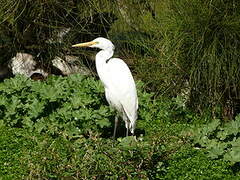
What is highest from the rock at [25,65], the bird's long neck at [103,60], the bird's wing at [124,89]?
the bird's long neck at [103,60]

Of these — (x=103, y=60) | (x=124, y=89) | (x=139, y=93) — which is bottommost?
(x=139, y=93)

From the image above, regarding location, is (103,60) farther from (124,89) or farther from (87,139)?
(87,139)

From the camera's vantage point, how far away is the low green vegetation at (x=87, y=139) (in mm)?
3600

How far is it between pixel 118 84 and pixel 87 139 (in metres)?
0.81

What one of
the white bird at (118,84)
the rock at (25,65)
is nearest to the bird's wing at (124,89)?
the white bird at (118,84)

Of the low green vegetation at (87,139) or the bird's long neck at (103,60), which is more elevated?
the bird's long neck at (103,60)

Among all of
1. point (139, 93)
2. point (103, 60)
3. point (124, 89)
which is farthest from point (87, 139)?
point (139, 93)

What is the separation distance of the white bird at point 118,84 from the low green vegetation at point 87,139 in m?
0.18

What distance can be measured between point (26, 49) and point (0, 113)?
1.84 meters

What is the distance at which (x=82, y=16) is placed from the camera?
6367 millimetres

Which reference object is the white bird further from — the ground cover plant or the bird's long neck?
the ground cover plant

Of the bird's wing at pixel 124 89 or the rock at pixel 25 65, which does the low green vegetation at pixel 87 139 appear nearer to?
the bird's wing at pixel 124 89

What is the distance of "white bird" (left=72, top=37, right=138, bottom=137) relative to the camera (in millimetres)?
4688

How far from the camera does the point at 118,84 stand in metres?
4.70
